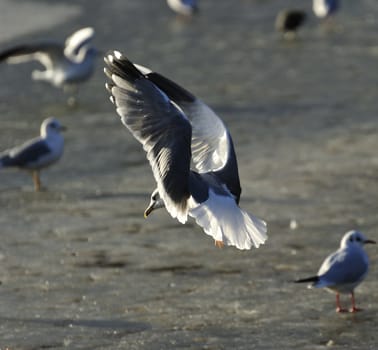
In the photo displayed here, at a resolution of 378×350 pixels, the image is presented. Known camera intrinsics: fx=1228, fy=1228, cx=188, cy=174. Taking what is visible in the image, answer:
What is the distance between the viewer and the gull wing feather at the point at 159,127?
7.48 m

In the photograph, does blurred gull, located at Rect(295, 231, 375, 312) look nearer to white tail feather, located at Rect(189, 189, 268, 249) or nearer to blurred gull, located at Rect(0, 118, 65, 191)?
white tail feather, located at Rect(189, 189, 268, 249)

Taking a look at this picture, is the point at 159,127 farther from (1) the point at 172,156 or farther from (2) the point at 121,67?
(2) the point at 121,67

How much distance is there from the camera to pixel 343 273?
26.0 feet

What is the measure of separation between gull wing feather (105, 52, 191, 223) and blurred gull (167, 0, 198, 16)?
1484 centimetres

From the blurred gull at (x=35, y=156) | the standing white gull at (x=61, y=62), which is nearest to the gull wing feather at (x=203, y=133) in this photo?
the blurred gull at (x=35, y=156)

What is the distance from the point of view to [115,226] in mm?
10320

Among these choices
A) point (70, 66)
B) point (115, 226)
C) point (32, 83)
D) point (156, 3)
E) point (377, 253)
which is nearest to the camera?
point (377, 253)

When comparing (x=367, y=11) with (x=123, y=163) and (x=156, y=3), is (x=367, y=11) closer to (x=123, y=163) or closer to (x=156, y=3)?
(x=156, y=3)

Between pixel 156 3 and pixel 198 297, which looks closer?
pixel 198 297

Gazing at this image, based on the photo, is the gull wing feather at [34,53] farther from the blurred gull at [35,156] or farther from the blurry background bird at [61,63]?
the blurred gull at [35,156]

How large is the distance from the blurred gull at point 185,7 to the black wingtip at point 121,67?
48.7 ft

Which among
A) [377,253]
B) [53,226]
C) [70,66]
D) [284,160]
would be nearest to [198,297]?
[377,253]

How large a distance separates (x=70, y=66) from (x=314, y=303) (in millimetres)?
8849

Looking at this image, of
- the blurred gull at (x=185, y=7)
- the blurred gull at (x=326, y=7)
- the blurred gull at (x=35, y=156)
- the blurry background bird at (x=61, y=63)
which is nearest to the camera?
the blurred gull at (x=35, y=156)
